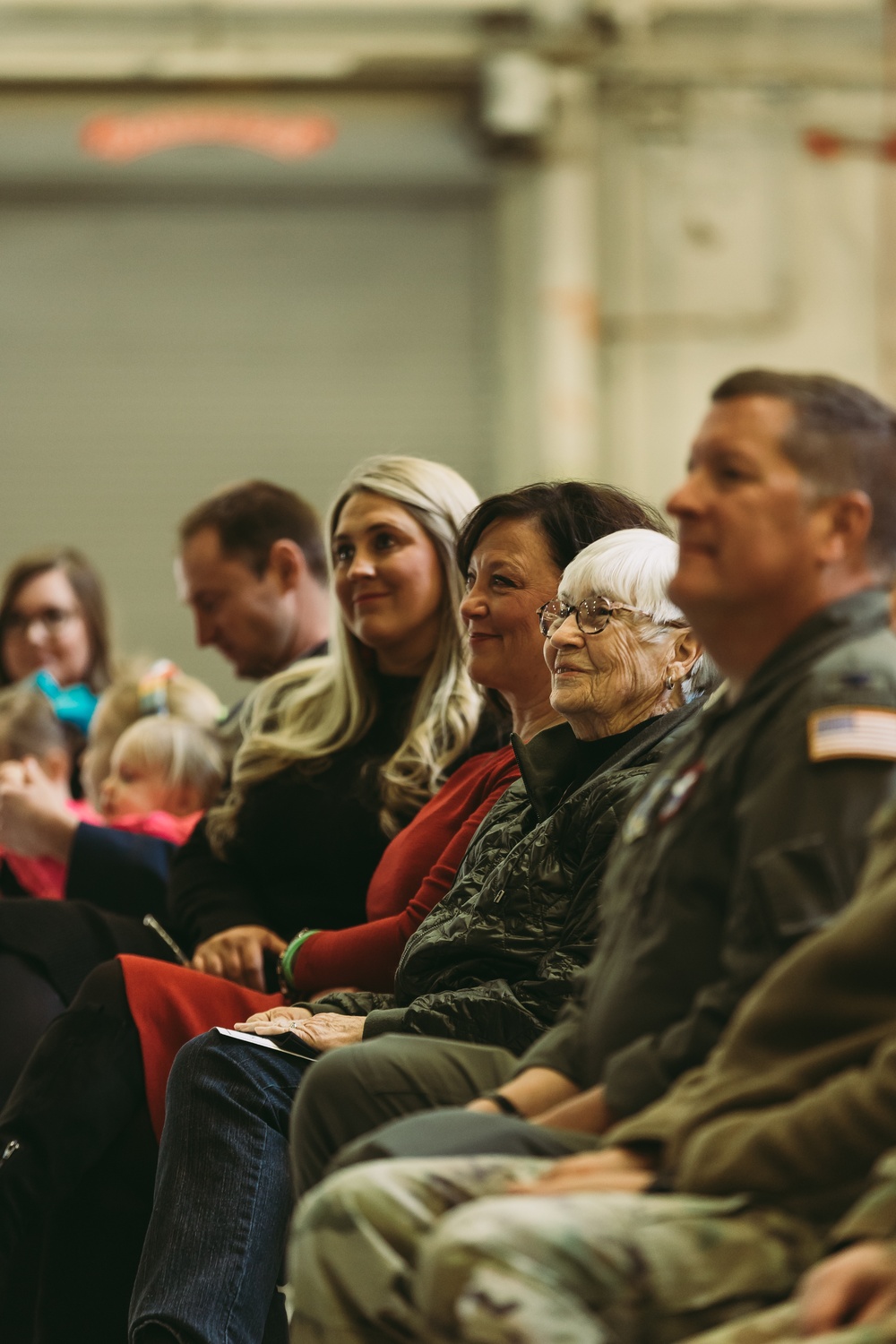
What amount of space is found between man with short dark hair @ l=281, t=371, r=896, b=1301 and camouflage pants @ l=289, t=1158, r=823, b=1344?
83 millimetres

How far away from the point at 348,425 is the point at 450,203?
3.29 feet

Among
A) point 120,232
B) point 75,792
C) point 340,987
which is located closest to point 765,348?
point 120,232

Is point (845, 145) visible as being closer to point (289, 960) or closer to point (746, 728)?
point (289, 960)

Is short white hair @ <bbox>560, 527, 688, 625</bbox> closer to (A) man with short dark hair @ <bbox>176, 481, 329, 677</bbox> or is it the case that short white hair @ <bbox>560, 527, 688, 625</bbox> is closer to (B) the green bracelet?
(B) the green bracelet

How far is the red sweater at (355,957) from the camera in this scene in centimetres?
239

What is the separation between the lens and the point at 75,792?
423 centimetres

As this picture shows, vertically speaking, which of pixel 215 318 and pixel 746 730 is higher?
pixel 215 318

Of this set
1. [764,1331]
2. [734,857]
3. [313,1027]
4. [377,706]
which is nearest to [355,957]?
[313,1027]

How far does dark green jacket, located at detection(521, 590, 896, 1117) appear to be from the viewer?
1.37m

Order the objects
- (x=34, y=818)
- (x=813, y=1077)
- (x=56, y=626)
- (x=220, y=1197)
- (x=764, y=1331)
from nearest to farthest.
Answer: (x=764, y=1331), (x=813, y=1077), (x=220, y=1197), (x=34, y=818), (x=56, y=626)

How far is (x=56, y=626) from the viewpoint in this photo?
175 inches

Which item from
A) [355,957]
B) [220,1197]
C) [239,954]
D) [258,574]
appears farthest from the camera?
[258,574]

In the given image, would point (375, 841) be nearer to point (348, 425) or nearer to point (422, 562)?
point (422, 562)

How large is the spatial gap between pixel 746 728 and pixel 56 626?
3226 millimetres
